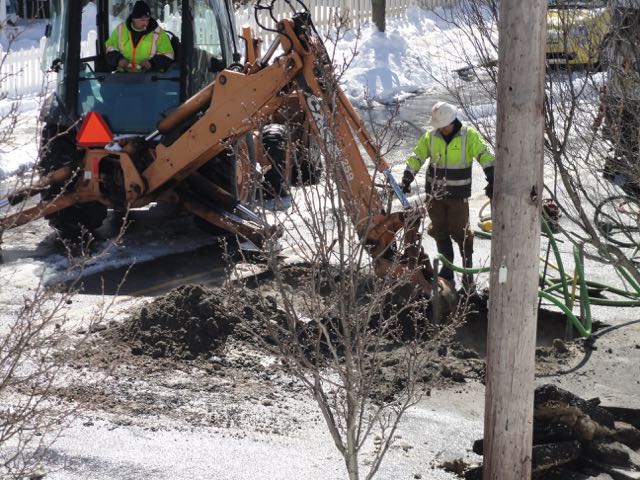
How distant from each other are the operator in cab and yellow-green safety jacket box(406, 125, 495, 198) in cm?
296

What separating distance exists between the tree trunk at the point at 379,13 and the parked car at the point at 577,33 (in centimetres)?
1724

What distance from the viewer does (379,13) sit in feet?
80.2

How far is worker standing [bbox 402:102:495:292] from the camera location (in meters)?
9.81

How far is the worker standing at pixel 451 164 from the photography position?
981cm

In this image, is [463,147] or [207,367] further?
[463,147]

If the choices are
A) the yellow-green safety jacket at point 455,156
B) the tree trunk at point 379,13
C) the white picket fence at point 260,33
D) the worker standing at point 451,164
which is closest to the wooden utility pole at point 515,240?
the worker standing at point 451,164

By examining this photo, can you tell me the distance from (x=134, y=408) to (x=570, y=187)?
10.7ft

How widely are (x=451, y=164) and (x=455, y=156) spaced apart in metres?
0.09

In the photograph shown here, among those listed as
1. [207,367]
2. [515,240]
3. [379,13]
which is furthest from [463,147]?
[379,13]

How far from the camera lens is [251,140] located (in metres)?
10.9

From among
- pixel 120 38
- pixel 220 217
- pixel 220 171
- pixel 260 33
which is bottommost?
pixel 220 217

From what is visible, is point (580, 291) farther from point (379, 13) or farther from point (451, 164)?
point (379, 13)

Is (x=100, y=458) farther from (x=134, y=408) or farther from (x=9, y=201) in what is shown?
(x=9, y=201)

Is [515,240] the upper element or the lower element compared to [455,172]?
upper
